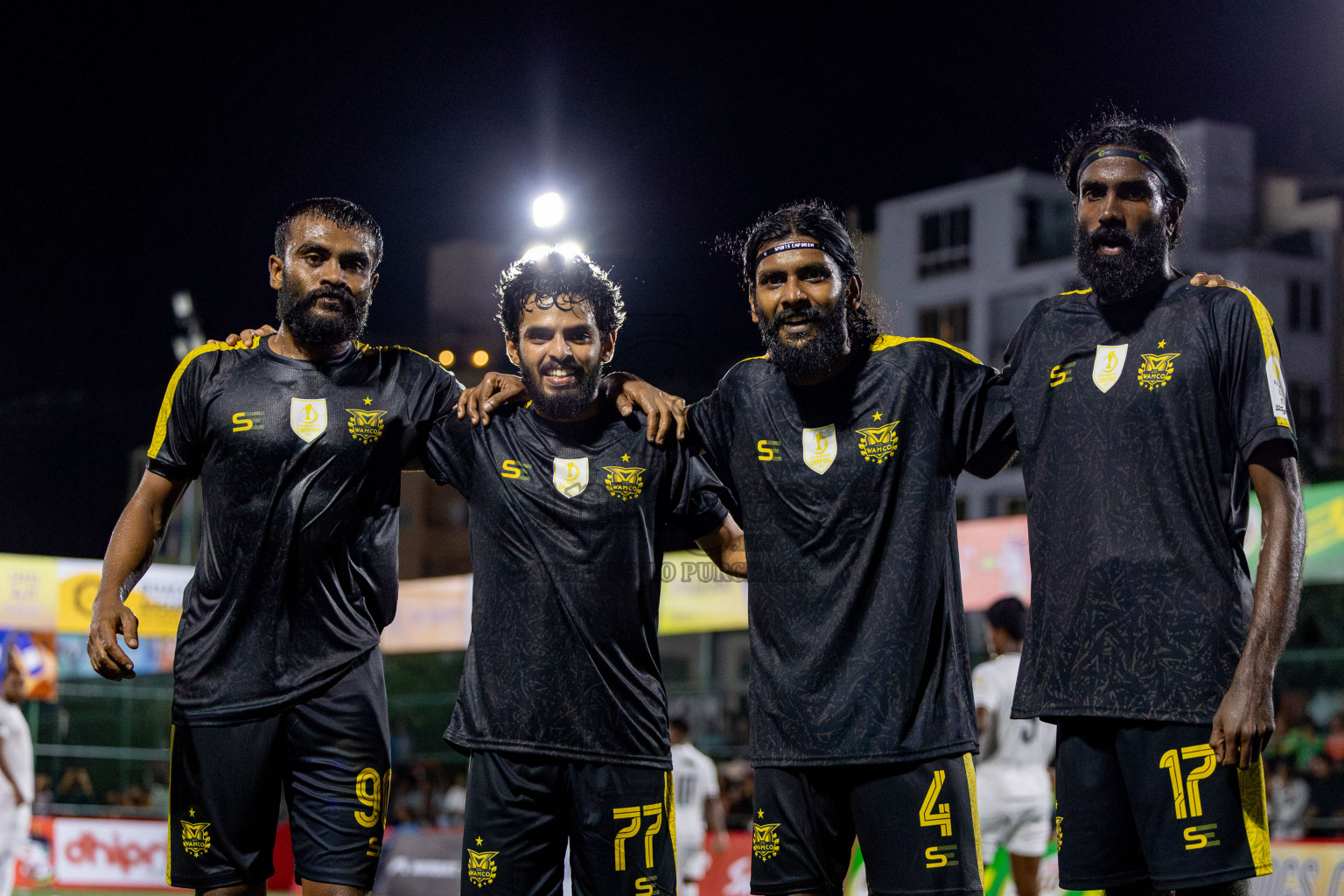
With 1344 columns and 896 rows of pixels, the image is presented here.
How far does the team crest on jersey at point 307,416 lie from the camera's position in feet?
14.4

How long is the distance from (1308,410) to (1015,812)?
34.0 metres

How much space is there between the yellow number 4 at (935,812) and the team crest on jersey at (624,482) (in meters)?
1.20

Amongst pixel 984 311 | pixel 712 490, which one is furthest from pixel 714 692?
pixel 984 311

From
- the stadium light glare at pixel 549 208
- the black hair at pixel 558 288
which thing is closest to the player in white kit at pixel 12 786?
the stadium light glare at pixel 549 208

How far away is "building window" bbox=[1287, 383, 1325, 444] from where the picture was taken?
35.2 meters

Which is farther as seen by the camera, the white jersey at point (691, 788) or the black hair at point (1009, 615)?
the white jersey at point (691, 788)

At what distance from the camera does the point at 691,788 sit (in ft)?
36.5

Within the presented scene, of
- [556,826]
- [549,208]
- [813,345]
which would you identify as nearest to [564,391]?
[813,345]

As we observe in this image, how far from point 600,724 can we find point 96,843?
13576 millimetres

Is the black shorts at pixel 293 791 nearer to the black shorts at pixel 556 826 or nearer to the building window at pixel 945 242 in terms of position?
the black shorts at pixel 556 826

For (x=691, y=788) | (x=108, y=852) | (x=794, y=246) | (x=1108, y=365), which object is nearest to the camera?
(x=1108, y=365)

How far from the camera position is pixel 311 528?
14.2 feet

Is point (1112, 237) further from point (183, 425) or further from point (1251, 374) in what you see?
point (183, 425)

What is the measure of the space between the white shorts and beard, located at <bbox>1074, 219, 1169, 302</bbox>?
571 centimetres
